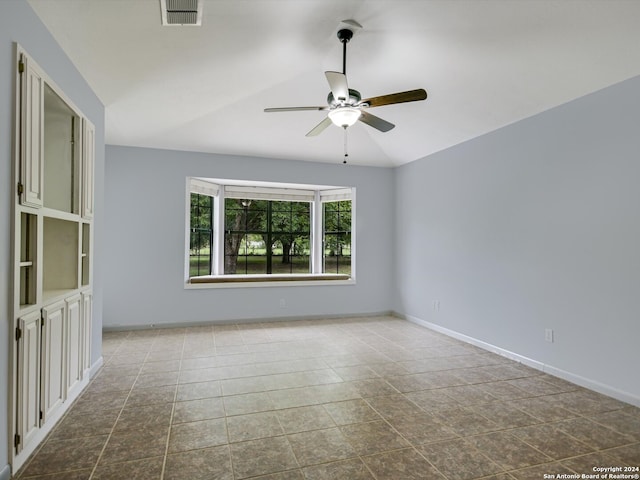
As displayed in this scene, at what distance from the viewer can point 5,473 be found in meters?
1.86

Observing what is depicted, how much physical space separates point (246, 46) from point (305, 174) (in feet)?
8.90

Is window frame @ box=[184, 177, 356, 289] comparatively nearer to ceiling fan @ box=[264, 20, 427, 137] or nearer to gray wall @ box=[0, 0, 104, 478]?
ceiling fan @ box=[264, 20, 427, 137]

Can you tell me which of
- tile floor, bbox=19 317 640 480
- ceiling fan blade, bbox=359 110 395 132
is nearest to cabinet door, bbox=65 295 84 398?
tile floor, bbox=19 317 640 480

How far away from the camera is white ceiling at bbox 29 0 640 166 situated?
2512 mm

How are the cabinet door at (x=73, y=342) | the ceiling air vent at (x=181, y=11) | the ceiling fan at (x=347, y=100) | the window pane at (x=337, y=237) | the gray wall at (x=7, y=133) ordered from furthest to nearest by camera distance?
the window pane at (x=337, y=237), the cabinet door at (x=73, y=342), the ceiling fan at (x=347, y=100), the ceiling air vent at (x=181, y=11), the gray wall at (x=7, y=133)

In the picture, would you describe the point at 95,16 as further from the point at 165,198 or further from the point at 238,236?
the point at 238,236

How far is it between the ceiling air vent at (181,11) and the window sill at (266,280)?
3.54 m

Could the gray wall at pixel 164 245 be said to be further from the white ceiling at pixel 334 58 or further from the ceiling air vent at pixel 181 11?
the ceiling air vent at pixel 181 11

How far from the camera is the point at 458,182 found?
4645mm

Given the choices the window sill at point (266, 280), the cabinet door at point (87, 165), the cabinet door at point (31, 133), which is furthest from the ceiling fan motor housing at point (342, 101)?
the window sill at point (266, 280)

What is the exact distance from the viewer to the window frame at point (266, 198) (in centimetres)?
532

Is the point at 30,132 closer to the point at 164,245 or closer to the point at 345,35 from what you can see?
the point at 345,35

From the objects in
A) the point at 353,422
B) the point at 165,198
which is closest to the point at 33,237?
the point at 353,422

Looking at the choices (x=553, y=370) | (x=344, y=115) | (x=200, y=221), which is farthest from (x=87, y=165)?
(x=553, y=370)
